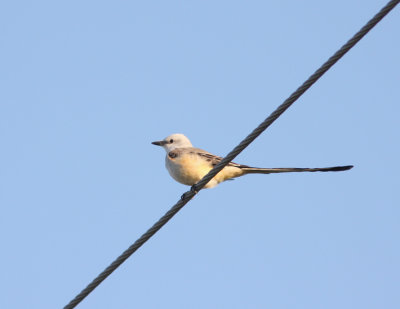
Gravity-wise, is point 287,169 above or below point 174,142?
below

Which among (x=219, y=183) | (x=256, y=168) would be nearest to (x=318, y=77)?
(x=256, y=168)

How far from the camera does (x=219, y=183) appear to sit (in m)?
7.45

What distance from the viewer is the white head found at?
8509 millimetres

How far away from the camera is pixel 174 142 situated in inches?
338

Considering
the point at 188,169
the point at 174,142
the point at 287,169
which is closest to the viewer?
the point at 287,169

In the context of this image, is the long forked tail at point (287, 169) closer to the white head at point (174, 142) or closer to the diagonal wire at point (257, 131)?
the diagonal wire at point (257, 131)

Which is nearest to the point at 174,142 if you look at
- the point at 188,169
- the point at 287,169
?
the point at 188,169

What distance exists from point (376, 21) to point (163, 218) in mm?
2026

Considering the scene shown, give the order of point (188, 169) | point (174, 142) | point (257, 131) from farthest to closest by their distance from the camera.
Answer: point (174, 142) → point (188, 169) → point (257, 131)

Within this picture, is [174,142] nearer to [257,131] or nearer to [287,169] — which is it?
[287,169]

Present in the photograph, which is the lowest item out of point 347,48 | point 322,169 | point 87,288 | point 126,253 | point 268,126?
point 87,288

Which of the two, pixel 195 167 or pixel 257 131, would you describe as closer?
pixel 257 131

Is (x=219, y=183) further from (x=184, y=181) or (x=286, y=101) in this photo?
(x=286, y=101)

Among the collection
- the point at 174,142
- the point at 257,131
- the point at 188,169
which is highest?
the point at 174,142
